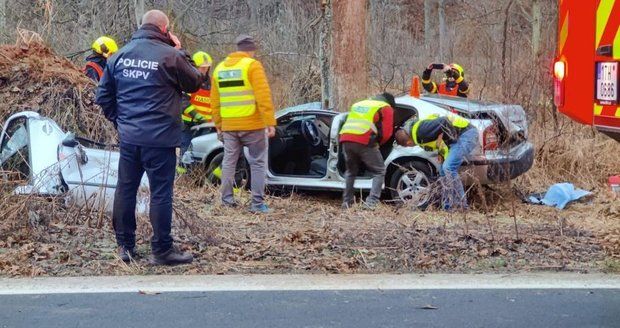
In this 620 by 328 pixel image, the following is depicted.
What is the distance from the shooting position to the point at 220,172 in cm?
972

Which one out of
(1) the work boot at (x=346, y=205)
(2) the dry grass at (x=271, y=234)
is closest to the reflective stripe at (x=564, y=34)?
(2) the dry grass at (x=271, y=234)

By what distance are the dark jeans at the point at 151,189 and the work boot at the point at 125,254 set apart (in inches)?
1.1

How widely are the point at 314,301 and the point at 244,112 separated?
3671 millimetres

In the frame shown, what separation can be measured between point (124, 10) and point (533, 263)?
12.2 metres

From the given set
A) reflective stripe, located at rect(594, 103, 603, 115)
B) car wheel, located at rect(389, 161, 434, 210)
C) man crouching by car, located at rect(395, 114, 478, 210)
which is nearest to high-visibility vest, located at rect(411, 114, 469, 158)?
man crouching by car, located at rect(395, 114, 478, 210)

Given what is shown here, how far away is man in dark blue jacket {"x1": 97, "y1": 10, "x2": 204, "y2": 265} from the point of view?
5.26 meters

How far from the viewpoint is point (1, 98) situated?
7.96m

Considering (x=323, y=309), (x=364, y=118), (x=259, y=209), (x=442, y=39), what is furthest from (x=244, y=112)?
(x=442, y=39)

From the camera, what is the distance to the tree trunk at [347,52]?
425 inches

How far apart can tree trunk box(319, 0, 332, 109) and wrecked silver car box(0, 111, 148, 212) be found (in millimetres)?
4677

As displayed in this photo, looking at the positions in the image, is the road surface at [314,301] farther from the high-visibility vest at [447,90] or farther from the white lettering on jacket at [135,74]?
the high-visibility vest at [447,90]

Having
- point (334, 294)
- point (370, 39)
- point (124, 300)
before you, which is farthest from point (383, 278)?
point (370, 39)

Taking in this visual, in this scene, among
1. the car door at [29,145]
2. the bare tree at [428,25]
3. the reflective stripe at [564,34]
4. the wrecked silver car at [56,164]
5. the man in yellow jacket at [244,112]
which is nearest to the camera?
the reflective stripe at [564,34]

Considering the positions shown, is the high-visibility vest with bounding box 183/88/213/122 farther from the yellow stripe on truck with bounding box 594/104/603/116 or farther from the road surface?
the yellow stripe on truck with bounding box 594/104/603/116
